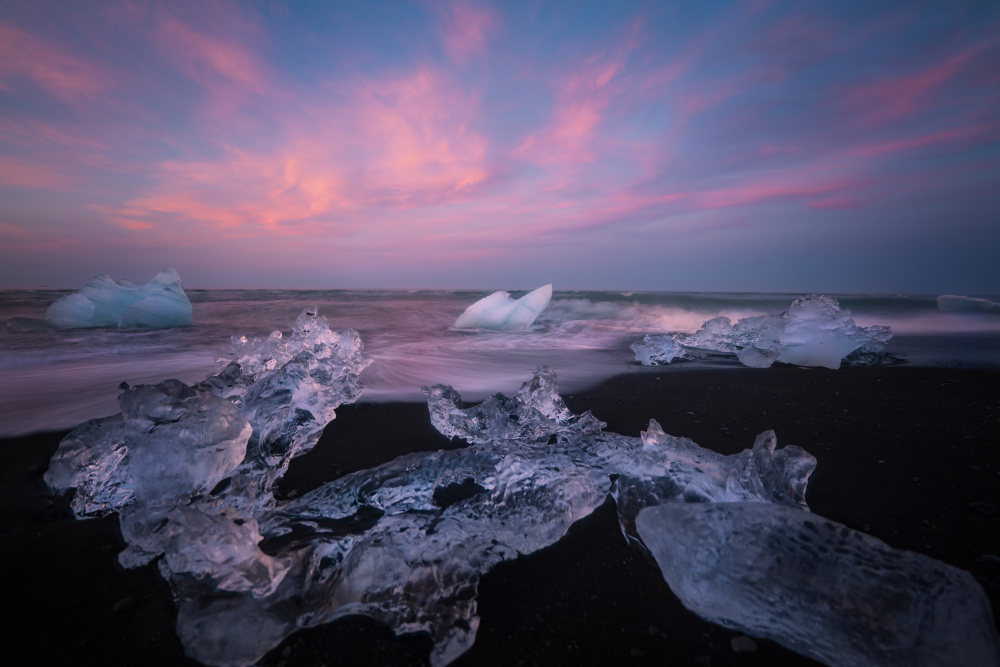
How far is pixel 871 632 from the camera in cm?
92

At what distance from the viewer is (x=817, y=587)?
3.33 feet

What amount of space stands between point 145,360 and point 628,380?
629 cm

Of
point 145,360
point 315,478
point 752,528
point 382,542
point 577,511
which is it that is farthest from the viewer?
point 145,360

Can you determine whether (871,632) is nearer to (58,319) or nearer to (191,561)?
(191,561)

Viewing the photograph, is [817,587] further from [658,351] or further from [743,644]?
[658,351]

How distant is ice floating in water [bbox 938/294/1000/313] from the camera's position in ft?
37.8

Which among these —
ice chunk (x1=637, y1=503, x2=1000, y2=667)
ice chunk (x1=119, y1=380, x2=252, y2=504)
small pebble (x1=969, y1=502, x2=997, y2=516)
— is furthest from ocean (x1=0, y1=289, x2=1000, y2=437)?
ice chunk (x1=637, y1=503, x2=1000, y2=667)

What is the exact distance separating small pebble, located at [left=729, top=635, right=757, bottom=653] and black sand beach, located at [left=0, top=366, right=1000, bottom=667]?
0.01 meters

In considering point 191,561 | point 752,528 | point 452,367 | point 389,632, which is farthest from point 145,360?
point 752,528

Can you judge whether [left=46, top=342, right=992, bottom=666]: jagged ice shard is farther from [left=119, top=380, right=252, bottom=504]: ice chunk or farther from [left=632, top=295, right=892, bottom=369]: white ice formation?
[left=632, top=295, right=892, bottom=369]: white ice formation

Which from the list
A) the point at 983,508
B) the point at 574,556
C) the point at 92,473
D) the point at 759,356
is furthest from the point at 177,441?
the point at 759,356

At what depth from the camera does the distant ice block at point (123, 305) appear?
26.1 ft

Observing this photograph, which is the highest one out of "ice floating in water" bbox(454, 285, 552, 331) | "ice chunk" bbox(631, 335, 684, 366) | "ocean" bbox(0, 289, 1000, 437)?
"ice floating in water" bbox(454, 285, 552, 331)

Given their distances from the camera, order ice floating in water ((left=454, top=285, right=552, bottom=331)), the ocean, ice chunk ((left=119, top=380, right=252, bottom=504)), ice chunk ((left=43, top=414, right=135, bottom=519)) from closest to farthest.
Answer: ice chunk ((left=119, top=380, right=252, bottom=504)) → ice chunk ((left=43, top=414, right=135, bottom=519)) → the ocean → ice floating in water ((left=454, top=285, right=552, bottom=331))
